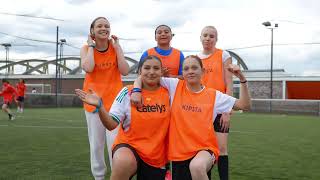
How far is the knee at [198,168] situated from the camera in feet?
12.5

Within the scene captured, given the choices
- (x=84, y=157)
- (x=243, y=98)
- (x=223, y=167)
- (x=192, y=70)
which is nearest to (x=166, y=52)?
(x=192, y=70)

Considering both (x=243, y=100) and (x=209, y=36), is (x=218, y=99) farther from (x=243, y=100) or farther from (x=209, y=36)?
(x=209, y=36)

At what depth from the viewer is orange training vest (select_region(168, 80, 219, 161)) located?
4051 mm

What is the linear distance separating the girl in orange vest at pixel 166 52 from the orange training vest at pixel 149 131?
1000mm

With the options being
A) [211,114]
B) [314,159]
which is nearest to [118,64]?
[211,114]

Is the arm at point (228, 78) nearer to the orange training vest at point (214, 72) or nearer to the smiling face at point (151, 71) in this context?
the orange training vest at point (214, 72)

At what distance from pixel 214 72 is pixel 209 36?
0.44m

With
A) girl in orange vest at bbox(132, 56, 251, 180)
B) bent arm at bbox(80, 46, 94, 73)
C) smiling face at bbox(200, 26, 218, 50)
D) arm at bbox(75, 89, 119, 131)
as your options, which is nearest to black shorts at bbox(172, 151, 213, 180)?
girl in orange vest at bbox(132, 56, 251, 180)

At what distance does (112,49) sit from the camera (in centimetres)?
516

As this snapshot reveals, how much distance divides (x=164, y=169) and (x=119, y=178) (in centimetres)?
51

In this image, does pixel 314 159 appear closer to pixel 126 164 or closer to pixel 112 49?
pixel 112 49

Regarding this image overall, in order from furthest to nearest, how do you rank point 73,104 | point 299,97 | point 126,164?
point 299,97 < point 73,104 < point 126,164

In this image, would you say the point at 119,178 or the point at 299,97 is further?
the point at 299,97

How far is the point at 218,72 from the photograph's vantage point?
5.29m
